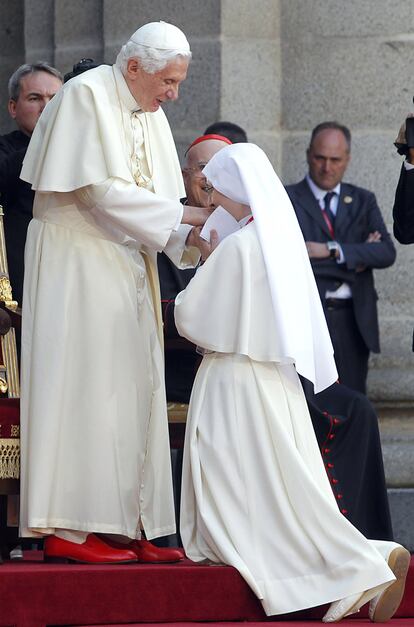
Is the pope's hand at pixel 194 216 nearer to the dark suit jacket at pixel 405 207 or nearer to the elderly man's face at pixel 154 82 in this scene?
the elderly man's face at pixel 154 82

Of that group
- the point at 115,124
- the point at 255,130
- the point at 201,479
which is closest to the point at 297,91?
the point at 255,130

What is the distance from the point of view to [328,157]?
30.7ft

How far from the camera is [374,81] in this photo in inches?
388

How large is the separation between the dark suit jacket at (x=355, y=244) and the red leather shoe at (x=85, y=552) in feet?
8.27

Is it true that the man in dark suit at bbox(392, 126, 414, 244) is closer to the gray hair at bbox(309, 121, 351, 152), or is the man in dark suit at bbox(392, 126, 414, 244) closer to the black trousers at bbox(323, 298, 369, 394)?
the black trousers at bbox(323, 298, 369, 394)

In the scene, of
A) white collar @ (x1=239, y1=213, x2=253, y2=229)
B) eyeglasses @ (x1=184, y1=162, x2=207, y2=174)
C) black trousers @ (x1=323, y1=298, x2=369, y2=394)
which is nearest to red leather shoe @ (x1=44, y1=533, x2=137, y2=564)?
white collar @ (x1=239, y1=213, x2=253, y2=229)

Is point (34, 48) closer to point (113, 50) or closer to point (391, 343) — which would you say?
point (113, 50)

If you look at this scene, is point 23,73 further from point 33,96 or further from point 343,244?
point 343,244

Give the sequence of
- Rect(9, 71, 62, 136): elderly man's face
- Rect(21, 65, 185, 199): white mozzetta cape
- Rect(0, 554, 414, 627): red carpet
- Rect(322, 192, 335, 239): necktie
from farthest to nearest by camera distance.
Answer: Rect(322, 192, 335, 239): necktie
Rect(9, 71, 62, 136): elderly man's face
Rect(21, 65, 185, 199): white mozzetta cape
Rect(0, 554, 414, 627): red carpet

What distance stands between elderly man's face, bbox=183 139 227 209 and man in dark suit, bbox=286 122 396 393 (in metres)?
0.96

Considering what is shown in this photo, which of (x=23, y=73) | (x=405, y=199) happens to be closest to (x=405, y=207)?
(x=405, y=199)

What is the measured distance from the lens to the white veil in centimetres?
695

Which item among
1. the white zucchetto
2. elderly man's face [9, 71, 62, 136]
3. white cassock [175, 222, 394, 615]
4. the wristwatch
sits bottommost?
→ white cassock [175, 222, 394, 615]

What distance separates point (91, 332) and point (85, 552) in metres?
0.83
